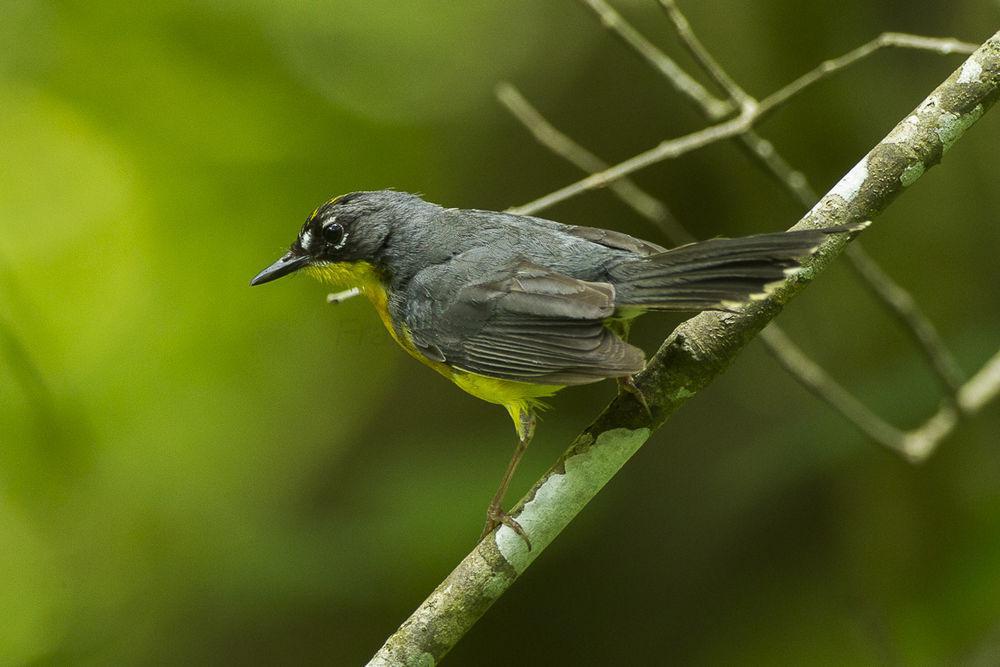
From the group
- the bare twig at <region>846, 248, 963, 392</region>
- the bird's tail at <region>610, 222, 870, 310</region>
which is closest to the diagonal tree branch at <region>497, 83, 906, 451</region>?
the bare twig at <region>846, 248, 963, 392</region>

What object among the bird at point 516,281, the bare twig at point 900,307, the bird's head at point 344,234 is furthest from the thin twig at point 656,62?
the bird's head at point 344,234

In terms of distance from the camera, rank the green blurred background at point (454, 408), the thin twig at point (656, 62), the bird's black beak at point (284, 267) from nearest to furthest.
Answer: the thin twig at point (656, 62) → the bird's black beak at point (284, 267) → the green blurred background at point (454, 408)

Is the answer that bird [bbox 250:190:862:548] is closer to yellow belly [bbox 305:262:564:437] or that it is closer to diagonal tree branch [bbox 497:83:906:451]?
yellow belly [bbox 305:262:564:437]

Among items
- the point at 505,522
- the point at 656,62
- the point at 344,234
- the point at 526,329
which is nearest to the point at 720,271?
the point at 526,329

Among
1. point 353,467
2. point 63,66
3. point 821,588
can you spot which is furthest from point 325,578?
point 63,66

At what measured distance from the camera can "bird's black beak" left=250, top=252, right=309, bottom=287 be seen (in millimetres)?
3844

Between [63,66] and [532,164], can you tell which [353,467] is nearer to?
[532,164]

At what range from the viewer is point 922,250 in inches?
203

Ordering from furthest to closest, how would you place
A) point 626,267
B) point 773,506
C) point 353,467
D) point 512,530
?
point 353,467
point 773,506
point 626,267
point 512,530

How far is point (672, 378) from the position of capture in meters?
2.86

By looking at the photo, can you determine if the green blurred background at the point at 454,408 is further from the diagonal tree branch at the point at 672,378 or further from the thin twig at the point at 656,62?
the diagonal tree branch at the point at 672,378

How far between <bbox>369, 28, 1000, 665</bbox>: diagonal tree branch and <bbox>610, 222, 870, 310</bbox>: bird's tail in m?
0.13

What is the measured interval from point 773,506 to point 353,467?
2.46m

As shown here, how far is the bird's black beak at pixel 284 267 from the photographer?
3.84 m
